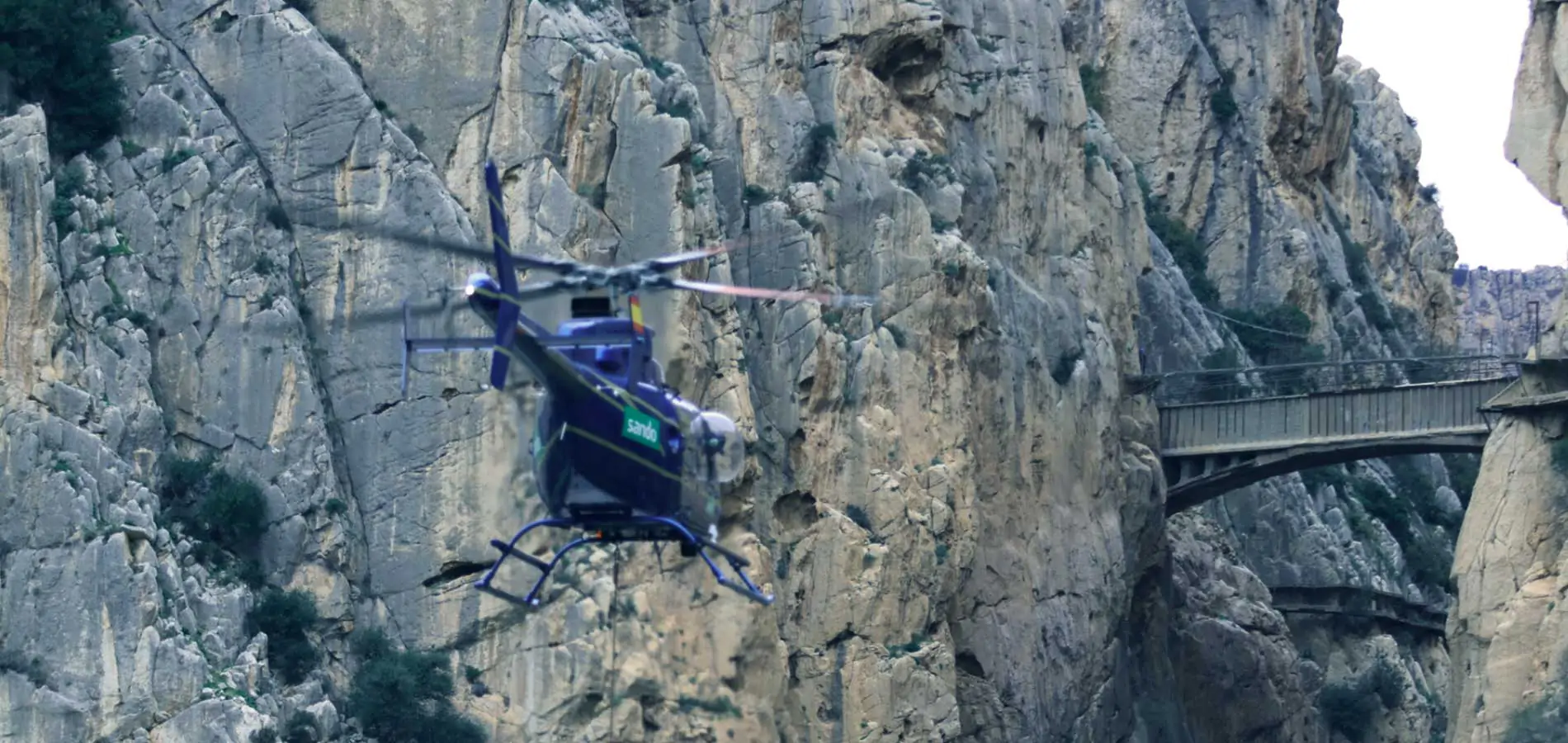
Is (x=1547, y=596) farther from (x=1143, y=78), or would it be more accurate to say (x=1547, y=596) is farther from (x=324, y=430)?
(x=1143, y=78)

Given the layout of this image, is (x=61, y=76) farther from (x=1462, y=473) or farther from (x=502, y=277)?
(x=1462, y=473)

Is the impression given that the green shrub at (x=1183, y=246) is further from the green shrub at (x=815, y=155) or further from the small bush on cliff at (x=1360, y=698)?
the green shrub at (x=815, y=155)

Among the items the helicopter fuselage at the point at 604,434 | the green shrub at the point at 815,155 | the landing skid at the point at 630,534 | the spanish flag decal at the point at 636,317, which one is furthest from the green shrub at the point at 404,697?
the green shrub at the point at 815,155

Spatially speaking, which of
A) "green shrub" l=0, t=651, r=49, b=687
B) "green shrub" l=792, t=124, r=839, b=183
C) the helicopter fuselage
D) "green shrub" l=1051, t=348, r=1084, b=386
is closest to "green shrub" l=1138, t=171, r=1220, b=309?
"green shrub" l=1051, t=348, r=1084, b=386

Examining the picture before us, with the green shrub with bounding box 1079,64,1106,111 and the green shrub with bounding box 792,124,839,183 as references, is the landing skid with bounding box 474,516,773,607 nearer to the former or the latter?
the green shrub with bounding box 792,124,839,183

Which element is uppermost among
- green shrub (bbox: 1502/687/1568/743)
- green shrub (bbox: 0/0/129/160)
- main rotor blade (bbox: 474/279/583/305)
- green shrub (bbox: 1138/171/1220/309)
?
green shrub (bbox: 0/0/129/160)
